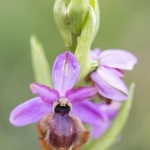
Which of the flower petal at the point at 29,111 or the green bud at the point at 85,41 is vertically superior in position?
the green bud at the point at 85,41

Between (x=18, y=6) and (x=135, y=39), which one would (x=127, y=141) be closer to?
(x=135, y=39)

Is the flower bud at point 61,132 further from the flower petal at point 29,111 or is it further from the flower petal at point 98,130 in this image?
the flower petal at point 98,130

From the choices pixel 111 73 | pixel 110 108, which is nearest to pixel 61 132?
pixel 111 73

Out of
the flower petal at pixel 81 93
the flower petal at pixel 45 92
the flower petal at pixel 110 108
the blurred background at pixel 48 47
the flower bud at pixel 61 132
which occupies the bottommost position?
the flower bud at pixel 61 132

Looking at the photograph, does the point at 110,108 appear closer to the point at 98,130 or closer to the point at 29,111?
the point at 98,130

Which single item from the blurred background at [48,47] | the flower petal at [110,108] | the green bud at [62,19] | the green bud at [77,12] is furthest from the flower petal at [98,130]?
the blurred background at [48,47]

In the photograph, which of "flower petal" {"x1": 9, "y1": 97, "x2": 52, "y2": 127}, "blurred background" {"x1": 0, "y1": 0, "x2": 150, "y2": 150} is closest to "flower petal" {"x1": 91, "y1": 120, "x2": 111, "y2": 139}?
"flower petal" {"x1": 9, "y1": 97, "x2": 52, "y2": 127}
